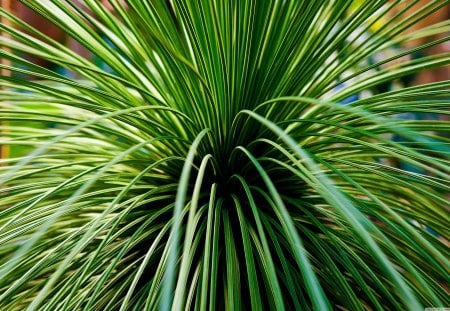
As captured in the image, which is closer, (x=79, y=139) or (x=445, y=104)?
(x=445, y=104)

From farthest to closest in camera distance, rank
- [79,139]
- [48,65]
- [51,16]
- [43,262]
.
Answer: [48,65], [79,139], [51,16], [43,262]

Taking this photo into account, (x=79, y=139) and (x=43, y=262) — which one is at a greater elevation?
(x=79, y=139)

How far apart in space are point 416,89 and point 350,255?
0.24 meters

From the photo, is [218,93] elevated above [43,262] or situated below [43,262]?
above

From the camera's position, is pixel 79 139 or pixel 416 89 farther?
pixel 79 139

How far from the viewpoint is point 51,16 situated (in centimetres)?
55

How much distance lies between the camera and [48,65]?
112 cm

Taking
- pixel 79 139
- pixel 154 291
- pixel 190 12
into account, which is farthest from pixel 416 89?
pixel 79 139

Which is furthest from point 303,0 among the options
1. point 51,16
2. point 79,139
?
point 79,139

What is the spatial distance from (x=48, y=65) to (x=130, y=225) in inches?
28.3

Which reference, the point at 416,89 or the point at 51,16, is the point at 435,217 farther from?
the point at 51,16

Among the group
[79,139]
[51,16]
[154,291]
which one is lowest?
[154,291]

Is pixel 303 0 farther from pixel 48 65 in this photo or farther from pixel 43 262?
pixel 48 65

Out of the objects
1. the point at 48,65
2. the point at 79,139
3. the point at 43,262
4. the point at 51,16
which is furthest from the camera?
the point at 48,65
